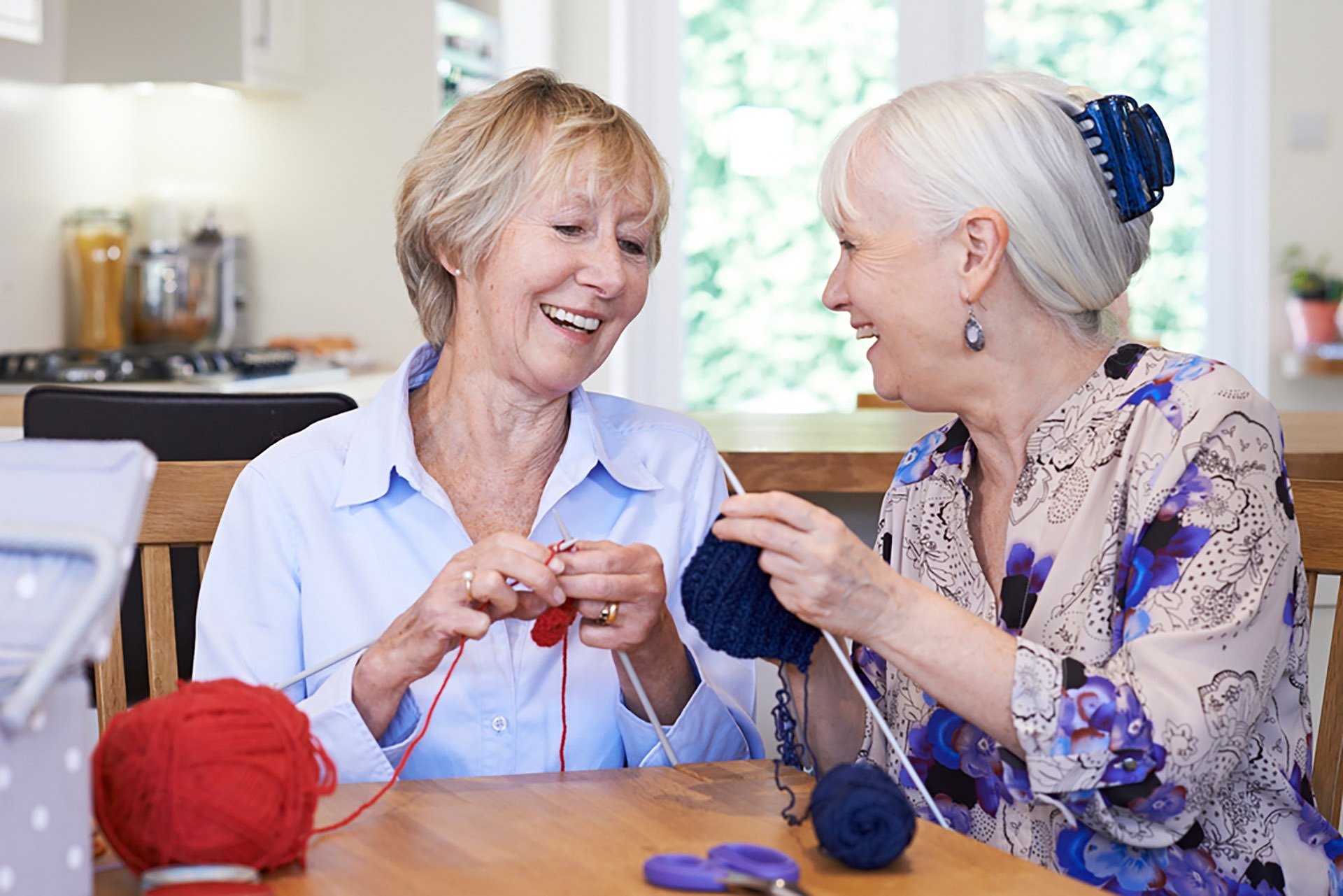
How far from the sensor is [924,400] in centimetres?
135

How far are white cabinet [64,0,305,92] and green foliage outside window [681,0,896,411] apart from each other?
191cm

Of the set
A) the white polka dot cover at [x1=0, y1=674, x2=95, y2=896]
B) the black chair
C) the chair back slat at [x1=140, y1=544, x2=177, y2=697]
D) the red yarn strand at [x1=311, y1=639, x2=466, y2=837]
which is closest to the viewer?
the white polka dot cover at [x1=0, y1=674, x2=95, y2=896]

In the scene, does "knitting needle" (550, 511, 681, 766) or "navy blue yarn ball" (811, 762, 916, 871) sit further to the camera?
"knitting needle" (550, 511, 681, 766)

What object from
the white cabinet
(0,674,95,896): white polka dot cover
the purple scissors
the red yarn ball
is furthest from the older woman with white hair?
the white cabinet

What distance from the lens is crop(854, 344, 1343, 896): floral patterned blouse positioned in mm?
1063

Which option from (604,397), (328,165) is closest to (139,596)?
(604,397)

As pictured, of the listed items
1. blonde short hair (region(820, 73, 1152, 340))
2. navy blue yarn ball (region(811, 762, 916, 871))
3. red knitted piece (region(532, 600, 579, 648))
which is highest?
blonde short hair (region(820, 73, 1152, 340))

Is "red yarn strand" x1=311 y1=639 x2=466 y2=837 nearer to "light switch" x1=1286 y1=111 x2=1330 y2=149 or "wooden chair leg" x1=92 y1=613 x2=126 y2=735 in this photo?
"wooden chair leg" x1=92 y1=613 x2=126 y2=735

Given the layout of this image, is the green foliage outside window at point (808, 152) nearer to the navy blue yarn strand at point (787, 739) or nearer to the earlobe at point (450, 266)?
the earlobe at point (450, 266)

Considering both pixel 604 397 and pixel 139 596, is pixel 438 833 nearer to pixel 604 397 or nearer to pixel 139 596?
pixel 604 397

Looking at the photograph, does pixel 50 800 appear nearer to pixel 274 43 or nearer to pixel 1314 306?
pixel 274 43

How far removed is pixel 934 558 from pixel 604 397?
16.6 inches

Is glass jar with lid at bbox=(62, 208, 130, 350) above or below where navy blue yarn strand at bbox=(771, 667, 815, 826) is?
above

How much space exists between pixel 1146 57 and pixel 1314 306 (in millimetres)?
1104
